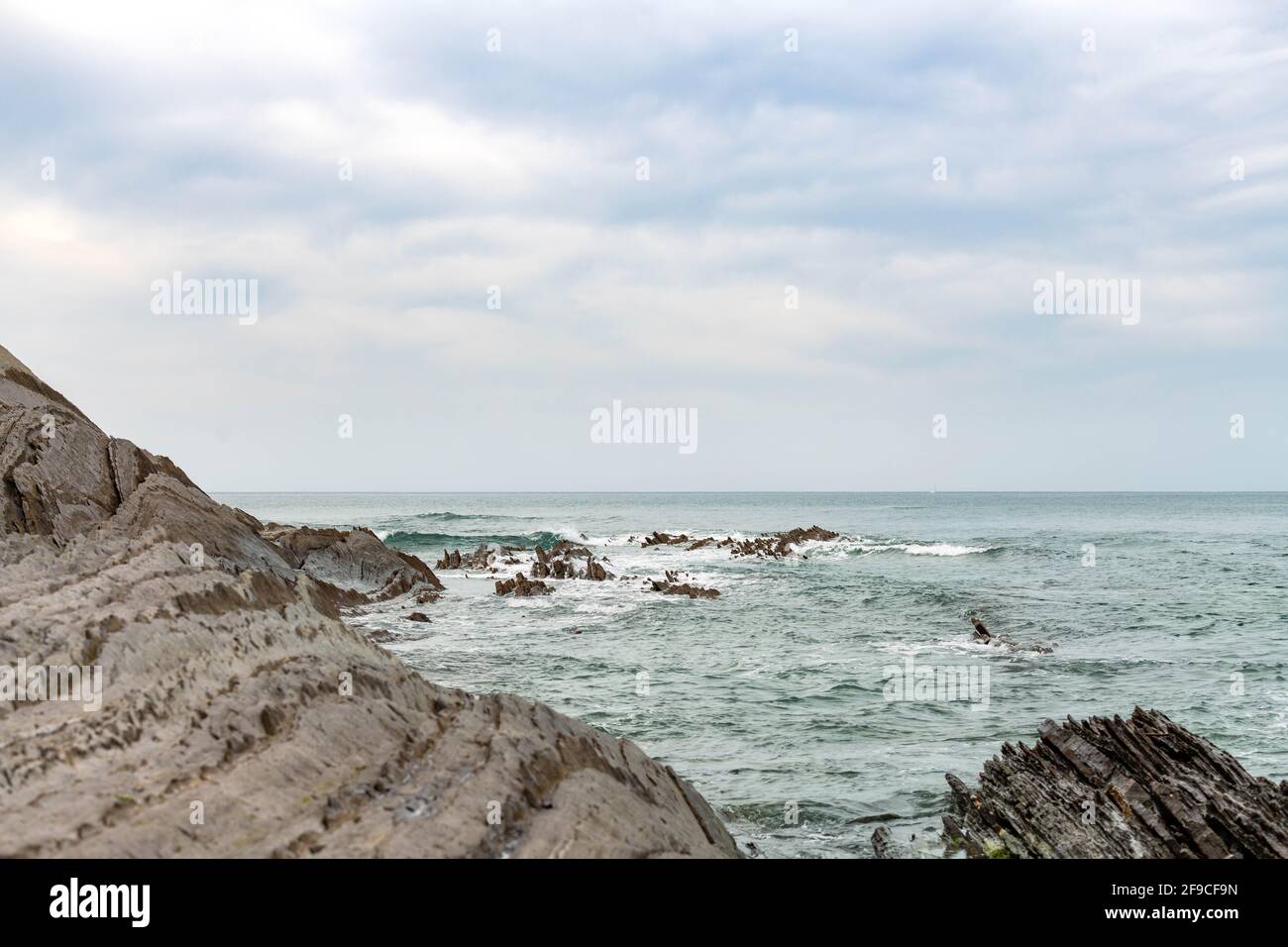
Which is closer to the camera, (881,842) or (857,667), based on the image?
(881,842)

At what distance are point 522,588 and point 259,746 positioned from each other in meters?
28.2

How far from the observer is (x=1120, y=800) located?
27.9 ft

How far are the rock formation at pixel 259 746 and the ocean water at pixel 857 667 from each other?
4393 millimetres

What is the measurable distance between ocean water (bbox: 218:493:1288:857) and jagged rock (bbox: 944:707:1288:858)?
0.83m

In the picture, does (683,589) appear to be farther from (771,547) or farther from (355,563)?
(771,547)

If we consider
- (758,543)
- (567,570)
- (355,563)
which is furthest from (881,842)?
(758,543)

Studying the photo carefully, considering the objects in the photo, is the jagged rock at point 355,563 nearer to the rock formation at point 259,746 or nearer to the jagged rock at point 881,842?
the rock formation at point 259,746

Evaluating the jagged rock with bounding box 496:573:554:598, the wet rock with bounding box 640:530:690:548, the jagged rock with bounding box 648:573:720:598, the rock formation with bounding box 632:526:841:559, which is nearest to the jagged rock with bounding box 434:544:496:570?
the jagged rock with bounding box 496:573:554:598

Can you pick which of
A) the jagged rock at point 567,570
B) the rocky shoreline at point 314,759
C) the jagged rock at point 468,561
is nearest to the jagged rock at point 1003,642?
the rocky shoreline at point 314,759

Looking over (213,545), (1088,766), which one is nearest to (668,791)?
(1088,766)

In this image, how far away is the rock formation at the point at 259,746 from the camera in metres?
5.00
